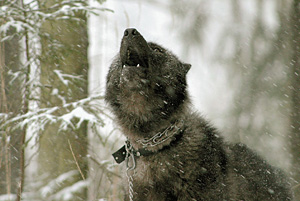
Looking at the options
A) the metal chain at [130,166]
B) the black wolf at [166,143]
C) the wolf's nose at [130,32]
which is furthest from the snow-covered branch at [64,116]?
the wolf's nose at [130,32]

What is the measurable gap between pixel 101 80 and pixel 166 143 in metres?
2.24

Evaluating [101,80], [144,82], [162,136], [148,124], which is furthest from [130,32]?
[101,80]

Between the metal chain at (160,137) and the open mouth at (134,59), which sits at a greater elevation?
the open mouth at (134,59)

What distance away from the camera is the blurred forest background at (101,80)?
3.77 m

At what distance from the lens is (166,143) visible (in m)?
2.72

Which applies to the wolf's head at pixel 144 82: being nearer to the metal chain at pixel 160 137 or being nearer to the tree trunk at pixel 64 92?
the metal chain at pixel 160 137

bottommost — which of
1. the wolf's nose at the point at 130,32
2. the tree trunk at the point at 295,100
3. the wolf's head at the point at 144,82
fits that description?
the tree trunk at the point at 295,100

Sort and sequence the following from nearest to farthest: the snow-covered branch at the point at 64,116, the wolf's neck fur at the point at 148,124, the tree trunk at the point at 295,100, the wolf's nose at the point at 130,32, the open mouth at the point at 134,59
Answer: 1. the wolf's nose at the point at 130,32
2. the open mouth at the point at 134,59
3. the wolf's neck fur at the point at 148,124
4. the snow-covered branch at the point at 64,116
5. the tree trunk at the point at 295,100

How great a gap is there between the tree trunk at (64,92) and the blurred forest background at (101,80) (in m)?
0.02

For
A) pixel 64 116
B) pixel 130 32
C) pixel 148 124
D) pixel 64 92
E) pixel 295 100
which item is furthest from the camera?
pixel 295 100

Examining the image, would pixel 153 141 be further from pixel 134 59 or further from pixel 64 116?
pixel 64 116

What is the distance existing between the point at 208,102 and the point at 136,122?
13.9 ft

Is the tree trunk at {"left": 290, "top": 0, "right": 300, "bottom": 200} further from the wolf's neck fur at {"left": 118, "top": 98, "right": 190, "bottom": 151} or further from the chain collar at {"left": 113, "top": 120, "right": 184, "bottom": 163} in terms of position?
the chain collar at {"left": 113, "top": 120, "right": 184, "bottom": 163}

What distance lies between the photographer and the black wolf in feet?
8.32
